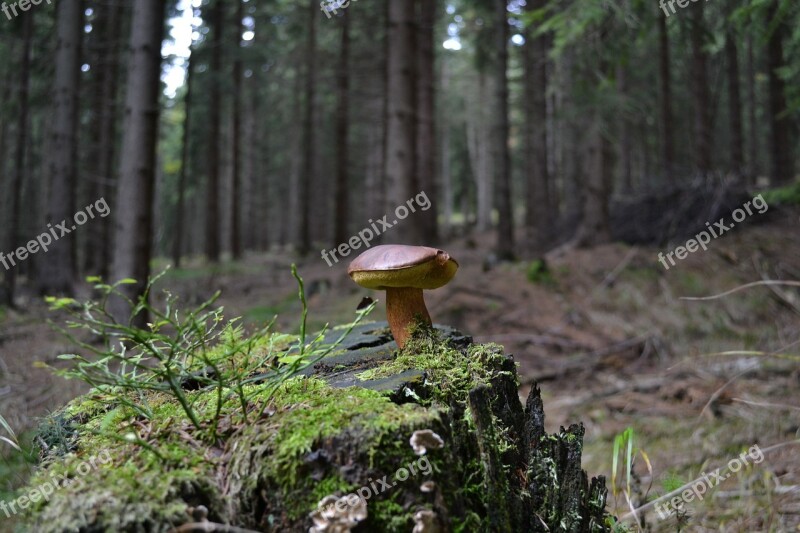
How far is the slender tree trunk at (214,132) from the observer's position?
15758mm

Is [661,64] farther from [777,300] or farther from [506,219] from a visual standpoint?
[777,300]

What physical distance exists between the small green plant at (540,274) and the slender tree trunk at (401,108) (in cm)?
204

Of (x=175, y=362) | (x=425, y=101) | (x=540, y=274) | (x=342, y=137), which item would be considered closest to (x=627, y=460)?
(x=175, y=362)

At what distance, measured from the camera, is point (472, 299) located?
7441 mm

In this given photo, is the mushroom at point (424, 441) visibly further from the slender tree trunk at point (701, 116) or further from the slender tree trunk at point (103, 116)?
the slender tree trunk at point (103, 116)

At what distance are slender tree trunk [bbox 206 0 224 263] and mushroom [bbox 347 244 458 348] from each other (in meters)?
15.0

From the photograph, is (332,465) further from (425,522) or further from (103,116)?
(103,116)

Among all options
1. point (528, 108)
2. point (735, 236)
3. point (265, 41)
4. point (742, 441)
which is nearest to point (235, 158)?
point (265, 41)

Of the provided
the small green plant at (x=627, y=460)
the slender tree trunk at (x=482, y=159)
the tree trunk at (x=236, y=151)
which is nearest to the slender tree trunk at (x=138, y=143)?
the small green plant at (x=627, y=460)

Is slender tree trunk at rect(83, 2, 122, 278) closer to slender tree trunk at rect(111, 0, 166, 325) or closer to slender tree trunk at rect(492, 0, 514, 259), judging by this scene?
slender tree trunk at rect(111, 0, 166, 325)

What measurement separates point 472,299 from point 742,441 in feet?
13.0

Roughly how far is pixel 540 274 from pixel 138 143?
5760 millimetres

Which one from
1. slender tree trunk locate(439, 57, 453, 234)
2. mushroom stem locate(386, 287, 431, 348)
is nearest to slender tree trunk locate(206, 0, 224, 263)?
slender tree trunk locate(439, 57, 453, 234)

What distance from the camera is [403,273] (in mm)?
1927
